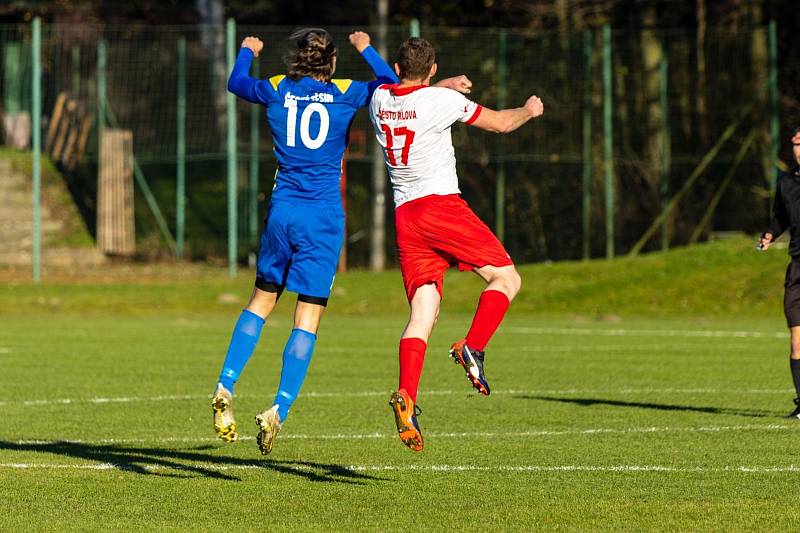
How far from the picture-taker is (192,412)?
12.8 m

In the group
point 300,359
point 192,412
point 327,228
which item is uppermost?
point 327,228

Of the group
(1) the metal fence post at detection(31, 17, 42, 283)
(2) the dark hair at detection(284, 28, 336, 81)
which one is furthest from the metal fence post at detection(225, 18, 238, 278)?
(2) the dark hair at detection(284, 28, 336, 81)

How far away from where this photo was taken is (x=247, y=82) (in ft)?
32.3

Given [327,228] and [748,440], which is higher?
[327,228]

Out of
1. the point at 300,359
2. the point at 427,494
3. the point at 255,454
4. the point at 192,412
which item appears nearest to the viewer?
the point at 427,494

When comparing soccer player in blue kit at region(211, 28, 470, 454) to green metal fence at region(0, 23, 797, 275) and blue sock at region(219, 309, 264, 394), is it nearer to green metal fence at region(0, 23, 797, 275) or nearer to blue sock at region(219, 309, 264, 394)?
blue sock at region(219, 309, 264, 394)

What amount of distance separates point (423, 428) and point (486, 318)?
2.30m

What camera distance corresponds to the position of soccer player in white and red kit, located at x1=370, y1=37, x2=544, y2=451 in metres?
9.45

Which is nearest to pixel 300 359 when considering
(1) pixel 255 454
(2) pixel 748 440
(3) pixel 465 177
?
(1) pixel 255 454

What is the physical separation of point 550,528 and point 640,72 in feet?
75.1

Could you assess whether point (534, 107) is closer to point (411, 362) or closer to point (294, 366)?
point (411, 362)

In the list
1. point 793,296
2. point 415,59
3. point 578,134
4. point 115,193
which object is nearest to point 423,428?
point 793,296

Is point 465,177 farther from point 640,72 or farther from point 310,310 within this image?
point 310,310

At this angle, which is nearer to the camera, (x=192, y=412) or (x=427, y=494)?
(x=427, y=494)
